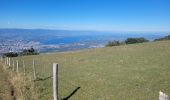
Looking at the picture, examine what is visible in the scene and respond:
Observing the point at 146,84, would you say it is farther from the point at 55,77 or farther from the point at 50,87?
the point at 55,77

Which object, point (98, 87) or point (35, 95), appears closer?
point (35, 95)

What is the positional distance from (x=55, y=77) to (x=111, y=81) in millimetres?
7883

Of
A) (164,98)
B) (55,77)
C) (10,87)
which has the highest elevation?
(164,98)

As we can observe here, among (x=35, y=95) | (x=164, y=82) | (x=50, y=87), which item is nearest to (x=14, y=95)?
(x=35, y=95)

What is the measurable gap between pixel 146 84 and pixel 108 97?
12.9 feet

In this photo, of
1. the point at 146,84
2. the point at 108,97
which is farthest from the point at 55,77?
the point at 146,84

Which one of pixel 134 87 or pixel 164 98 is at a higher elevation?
pixel 164 98

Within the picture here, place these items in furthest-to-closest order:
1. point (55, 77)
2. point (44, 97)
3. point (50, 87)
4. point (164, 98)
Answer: point (50, 87) → point (44, 97) → point (55, 77) → point (164, 98)

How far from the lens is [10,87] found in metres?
17.8

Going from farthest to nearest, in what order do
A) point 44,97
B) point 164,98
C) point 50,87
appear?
1. point 50,87
2. point 44,97
3. point 164,98

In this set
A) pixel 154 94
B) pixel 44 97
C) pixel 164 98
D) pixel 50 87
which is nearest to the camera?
pixel 164 98

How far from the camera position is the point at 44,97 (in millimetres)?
14195

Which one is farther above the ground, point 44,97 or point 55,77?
point 55,77

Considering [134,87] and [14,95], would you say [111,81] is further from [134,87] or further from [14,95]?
[14,95]
